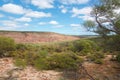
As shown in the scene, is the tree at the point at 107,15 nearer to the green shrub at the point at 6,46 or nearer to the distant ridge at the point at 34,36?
the green shrub at the point at 6,46

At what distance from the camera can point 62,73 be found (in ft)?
51.6

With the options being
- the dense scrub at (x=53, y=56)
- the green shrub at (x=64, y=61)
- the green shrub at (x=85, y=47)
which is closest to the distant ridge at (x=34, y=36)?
the green shrub at (x=85, y=47)

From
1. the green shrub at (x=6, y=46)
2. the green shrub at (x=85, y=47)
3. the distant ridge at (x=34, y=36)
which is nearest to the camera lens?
the green shrub at (x=6, y=46)

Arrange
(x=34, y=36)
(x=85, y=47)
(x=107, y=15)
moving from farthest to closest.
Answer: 1. (x=34, y=36)
2. (x=85, y=47)
3. (x=107, y=15)

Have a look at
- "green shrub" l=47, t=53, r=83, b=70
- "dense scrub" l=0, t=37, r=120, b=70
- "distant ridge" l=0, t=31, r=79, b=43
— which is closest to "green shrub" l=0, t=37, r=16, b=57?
"dense scrub" l=0, t=37, r=120, b=70

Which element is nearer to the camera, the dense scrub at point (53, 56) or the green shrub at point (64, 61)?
the green shrub at point (64, 61)

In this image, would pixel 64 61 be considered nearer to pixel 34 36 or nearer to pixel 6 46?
pixel 6 46

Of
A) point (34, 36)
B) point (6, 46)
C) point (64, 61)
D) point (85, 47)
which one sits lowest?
point (64, 61)

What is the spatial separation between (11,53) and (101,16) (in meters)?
11.6

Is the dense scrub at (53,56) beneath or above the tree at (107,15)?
beneath

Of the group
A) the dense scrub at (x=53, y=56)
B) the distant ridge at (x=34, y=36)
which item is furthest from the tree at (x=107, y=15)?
the distant ridge at (x=34, y=36)

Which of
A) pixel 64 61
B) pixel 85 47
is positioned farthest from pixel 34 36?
pixel 64 61

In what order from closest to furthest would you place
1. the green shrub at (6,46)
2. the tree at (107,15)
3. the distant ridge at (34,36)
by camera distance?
1. the tree at (107,15)
2. the green shrub at (6,46)
3. the distant ridge at (34,36)

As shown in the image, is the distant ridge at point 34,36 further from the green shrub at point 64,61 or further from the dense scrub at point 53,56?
the green shrub at point 64,61
